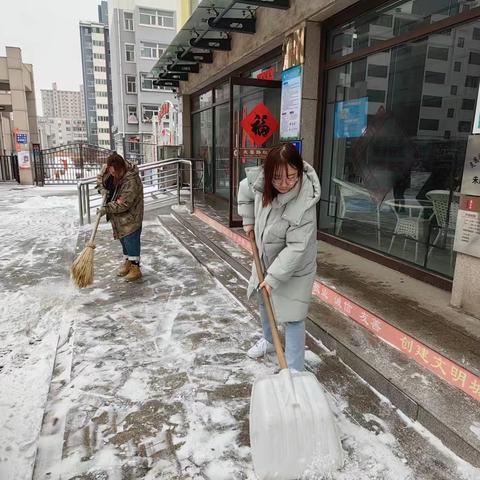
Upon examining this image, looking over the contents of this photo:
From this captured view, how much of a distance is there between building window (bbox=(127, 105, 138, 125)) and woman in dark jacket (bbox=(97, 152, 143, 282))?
38236 millimetres

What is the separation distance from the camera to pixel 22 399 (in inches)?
106

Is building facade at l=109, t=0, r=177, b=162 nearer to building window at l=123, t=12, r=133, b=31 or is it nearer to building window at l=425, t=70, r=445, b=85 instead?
building window at l=123, t=12, r=133, b=31

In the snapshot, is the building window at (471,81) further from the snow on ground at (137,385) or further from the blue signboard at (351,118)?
the snow on ground at (137,385)

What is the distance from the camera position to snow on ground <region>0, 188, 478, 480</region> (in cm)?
213

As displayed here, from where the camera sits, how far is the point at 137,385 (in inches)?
111

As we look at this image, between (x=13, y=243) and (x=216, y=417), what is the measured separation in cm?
618

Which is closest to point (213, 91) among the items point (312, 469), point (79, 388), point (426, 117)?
point (426, 117)

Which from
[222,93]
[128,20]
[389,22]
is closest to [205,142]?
[222,93]

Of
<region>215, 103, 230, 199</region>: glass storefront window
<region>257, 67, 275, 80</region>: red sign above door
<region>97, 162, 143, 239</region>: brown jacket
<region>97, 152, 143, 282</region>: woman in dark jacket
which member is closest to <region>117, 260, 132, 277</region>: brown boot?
<region>97, 152, 143, 282</region>: woman in dark jacket

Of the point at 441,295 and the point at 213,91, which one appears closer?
the point at 441,295

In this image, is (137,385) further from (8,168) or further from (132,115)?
(132,115)

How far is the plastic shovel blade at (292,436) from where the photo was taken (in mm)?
1875

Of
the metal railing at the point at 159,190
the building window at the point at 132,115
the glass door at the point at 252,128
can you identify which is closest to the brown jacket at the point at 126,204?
the glass door at the point at 252,128

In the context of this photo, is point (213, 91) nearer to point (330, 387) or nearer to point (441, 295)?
point (441, 295)
